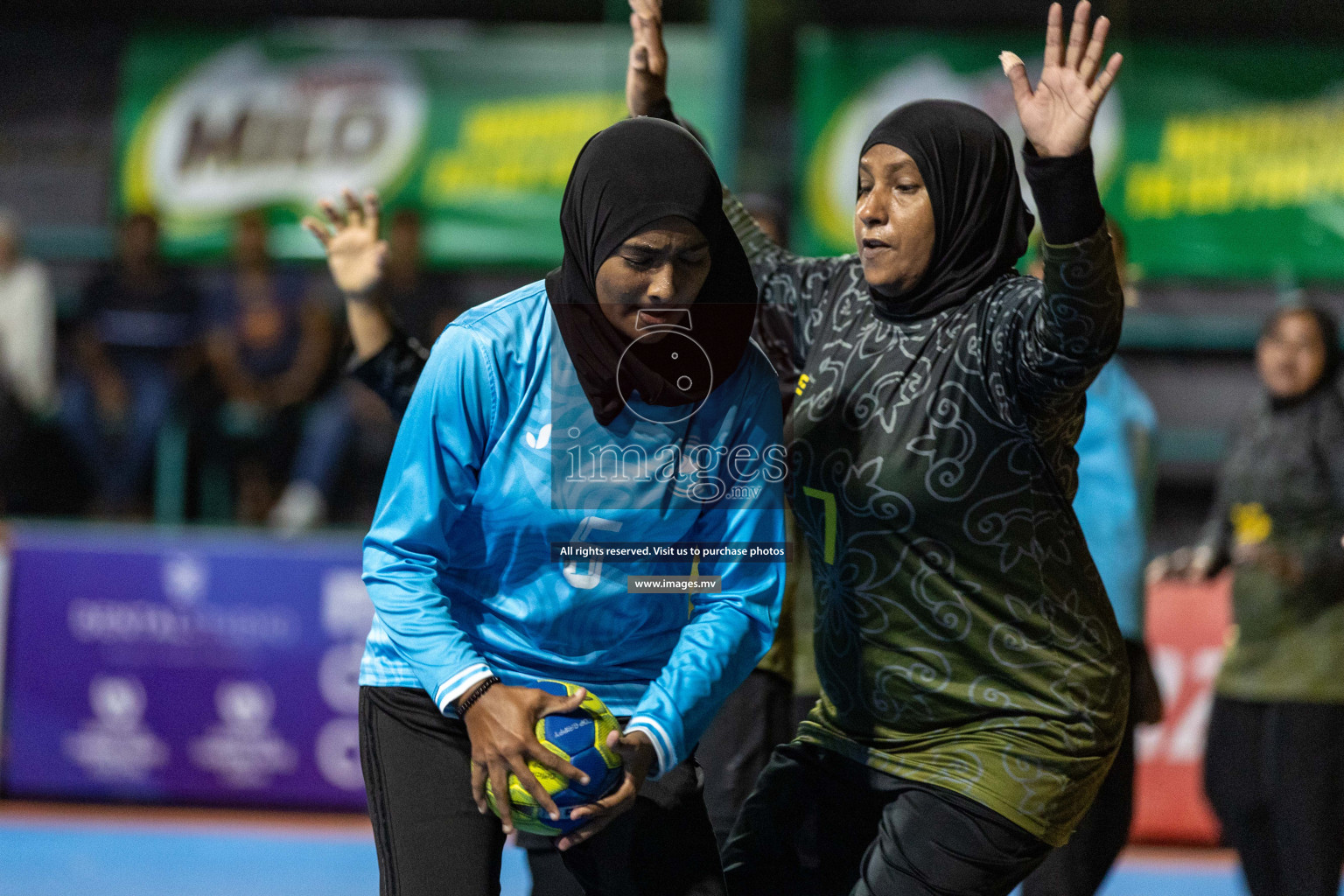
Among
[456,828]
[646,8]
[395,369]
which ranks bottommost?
[456,828]

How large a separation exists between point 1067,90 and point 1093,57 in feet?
0.23

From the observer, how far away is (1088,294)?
7.61 feet

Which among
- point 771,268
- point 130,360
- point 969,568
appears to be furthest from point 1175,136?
point 969,568

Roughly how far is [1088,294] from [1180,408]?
277 inches

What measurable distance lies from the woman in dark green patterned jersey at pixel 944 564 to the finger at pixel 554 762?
66 cm

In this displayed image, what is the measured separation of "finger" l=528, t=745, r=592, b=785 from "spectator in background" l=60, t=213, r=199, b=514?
6.13 m

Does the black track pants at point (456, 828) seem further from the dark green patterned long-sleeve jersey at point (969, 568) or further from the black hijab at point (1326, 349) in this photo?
the black hijab at point (1326, 349)

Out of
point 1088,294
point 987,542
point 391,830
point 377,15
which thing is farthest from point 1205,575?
point 377,15

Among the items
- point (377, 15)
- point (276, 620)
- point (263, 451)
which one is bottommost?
point (276, 620)

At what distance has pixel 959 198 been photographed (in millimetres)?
2676

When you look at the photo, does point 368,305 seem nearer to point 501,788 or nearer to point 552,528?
point 552,528

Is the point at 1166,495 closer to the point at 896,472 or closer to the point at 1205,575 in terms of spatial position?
the point at 1205,575

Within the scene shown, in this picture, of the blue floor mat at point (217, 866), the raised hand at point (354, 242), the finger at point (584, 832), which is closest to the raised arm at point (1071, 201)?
the finger at point (584, 832)

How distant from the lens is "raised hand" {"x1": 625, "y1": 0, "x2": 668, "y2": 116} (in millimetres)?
3188
